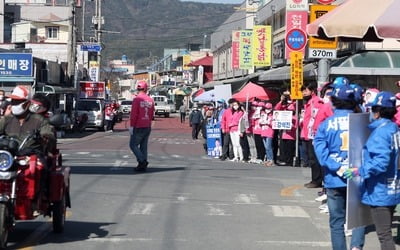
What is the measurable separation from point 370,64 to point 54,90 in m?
19.1

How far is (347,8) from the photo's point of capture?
9367 millimetres

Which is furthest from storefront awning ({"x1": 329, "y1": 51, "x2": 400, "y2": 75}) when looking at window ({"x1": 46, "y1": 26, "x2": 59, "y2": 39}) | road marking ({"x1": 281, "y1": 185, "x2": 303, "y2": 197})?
window ({"x1": 46, "y1": 26, "x2": 59, "y2": 39})

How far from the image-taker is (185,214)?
11.5m

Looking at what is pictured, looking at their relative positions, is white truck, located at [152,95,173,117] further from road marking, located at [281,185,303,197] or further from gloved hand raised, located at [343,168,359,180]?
gloved hand raised, located at [343,168,359,180]

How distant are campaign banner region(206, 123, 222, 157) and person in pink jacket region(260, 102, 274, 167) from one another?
14.0 feet

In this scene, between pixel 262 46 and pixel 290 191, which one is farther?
pixel 262 46

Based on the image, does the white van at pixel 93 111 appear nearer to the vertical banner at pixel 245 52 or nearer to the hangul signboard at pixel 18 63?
the vertical banner at pixel 245 52

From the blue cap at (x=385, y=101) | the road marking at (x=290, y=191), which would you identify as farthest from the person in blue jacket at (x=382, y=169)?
the road marking at (x=290, y=191)

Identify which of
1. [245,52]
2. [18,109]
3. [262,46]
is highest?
[262,46]

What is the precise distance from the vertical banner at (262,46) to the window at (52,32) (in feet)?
153

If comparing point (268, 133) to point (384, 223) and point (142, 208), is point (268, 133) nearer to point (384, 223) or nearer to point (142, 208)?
point (142, 208)

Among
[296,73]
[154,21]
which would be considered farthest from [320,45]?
[154,21]

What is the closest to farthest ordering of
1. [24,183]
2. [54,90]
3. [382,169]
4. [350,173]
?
1. [382,169]
2. [350,173]
3. [24,183]
4. [54,90]

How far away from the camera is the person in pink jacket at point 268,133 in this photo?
20.7 meters
